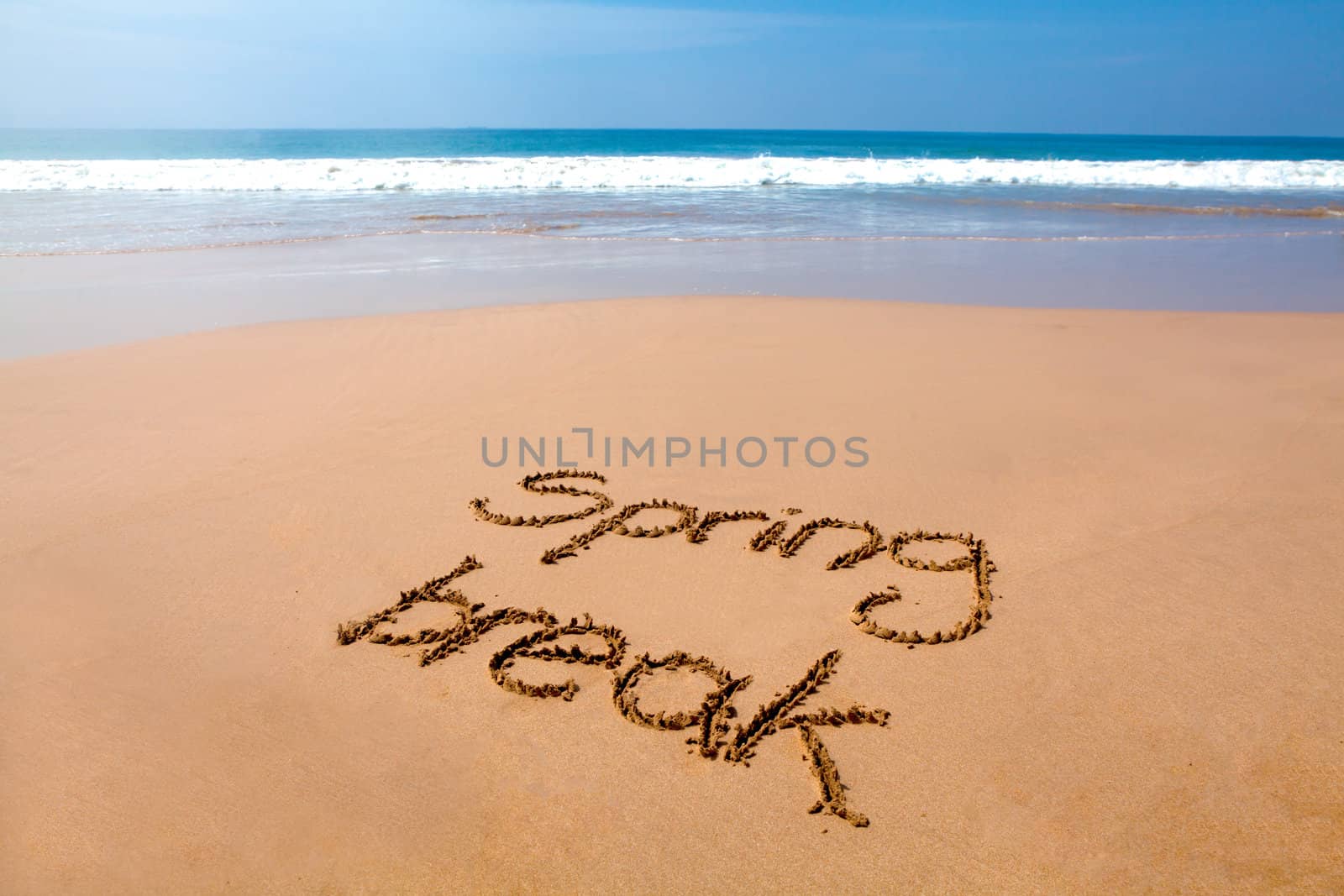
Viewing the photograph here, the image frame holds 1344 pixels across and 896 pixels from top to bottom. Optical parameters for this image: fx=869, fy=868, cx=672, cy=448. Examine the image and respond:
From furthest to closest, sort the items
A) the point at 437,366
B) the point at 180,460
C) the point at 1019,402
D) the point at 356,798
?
the point at 437,366 → the point at 1019,402 → the point at 180,460 → the point at 356,798

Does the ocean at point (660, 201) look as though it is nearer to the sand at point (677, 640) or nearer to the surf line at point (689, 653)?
the sand at point (677, 640)

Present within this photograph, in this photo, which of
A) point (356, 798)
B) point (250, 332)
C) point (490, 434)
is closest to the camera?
point (356, 798)

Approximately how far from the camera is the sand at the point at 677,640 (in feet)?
6.57

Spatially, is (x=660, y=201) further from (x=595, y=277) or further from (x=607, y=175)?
(x=595, y=277)

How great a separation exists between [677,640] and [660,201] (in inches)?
600

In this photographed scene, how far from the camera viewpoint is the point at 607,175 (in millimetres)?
21047

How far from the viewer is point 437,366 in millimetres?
5438

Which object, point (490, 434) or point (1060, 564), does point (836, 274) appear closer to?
point (490, 434)

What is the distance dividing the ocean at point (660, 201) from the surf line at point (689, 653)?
8.42 meters

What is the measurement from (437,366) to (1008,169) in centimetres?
2227

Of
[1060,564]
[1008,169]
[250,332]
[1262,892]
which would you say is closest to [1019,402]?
[1060,564]

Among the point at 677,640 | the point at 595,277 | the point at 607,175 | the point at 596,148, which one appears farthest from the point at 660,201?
the point at 596,148

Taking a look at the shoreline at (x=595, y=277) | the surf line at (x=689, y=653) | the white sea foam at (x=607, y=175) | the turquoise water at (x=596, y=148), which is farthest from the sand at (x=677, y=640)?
the turquoise water at (x=596, y=148)

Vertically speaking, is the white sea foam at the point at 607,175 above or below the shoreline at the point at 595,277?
above
